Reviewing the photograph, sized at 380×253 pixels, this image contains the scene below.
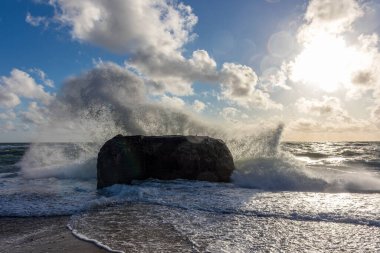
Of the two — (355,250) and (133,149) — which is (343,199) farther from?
(133,149)

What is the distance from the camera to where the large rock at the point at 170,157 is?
34.2ft

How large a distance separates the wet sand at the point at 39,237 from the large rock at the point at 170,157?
171 inches

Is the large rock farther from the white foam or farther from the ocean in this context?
the white foam

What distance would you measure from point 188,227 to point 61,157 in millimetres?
18315

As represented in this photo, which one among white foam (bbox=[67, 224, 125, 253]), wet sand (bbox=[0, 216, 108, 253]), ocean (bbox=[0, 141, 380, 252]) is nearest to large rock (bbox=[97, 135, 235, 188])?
ocean (bbox=[0, 141, 380, 252])

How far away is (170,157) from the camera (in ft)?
35.6

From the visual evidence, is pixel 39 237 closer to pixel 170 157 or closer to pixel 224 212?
pixel 224 212

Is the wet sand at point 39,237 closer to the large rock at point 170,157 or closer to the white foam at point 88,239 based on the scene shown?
the white foam at point 88,239

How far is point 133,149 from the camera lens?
1066cm

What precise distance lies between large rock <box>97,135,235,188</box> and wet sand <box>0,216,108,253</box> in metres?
4.33

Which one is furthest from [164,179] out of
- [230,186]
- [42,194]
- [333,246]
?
[333,246]

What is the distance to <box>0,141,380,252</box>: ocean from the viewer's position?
14.6 feet

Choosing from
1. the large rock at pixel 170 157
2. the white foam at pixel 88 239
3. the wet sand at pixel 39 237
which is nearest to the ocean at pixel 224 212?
the white foam at pixel 88 239

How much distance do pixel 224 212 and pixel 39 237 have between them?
3.25 meters
